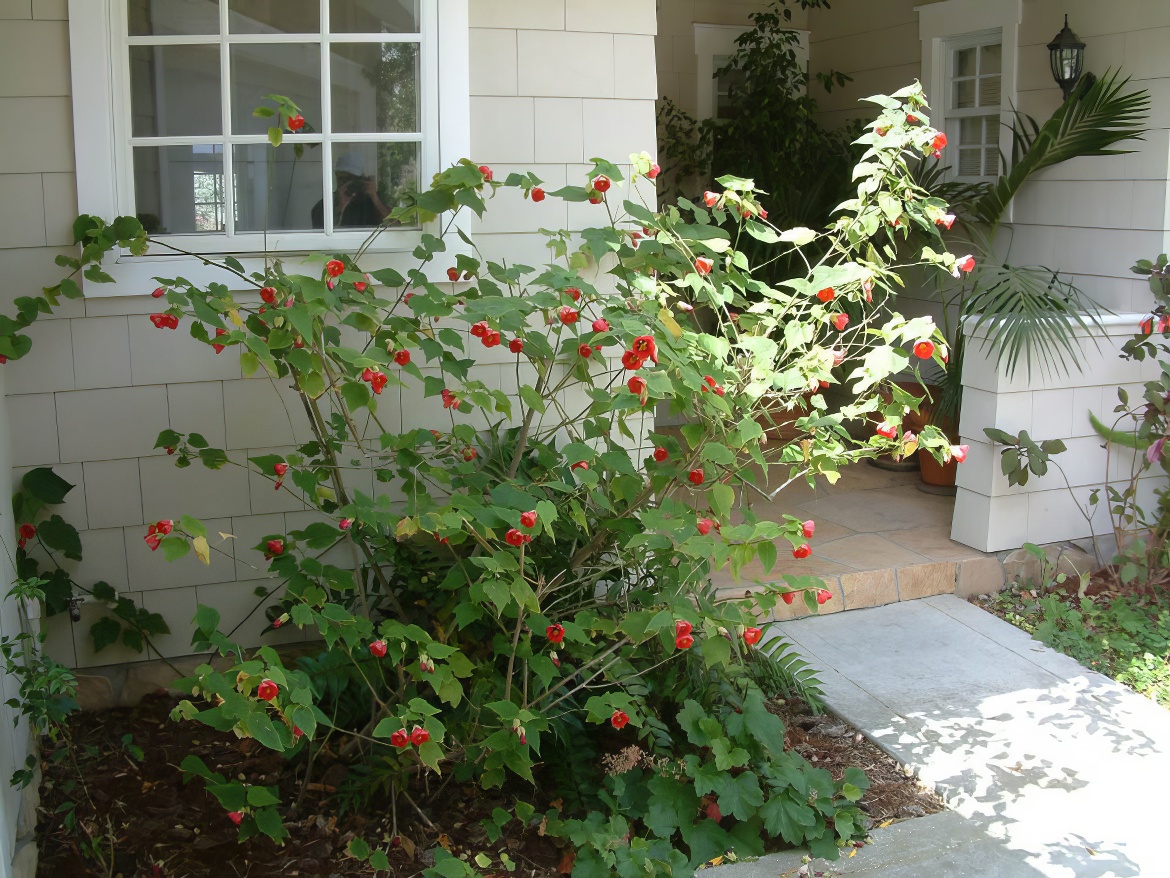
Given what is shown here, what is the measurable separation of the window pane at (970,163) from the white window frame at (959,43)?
0.03 metres

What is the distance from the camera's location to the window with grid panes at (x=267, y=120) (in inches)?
142

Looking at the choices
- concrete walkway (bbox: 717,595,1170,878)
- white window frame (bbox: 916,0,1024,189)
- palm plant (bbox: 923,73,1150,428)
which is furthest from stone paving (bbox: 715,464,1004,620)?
white window frame (bbox: 916,0,1024,189)

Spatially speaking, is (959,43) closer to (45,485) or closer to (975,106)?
(975,106)

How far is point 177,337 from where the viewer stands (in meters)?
3.73

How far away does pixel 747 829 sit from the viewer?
9.88 feet

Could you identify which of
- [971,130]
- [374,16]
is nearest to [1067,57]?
[971,130]

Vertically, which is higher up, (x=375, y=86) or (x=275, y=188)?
(x=375, y=86)

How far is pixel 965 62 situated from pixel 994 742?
168 inches

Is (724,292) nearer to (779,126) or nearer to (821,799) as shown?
(821,799)

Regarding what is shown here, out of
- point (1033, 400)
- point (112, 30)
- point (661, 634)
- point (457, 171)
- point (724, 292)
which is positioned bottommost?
point (661, 634)

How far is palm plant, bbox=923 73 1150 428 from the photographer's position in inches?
181

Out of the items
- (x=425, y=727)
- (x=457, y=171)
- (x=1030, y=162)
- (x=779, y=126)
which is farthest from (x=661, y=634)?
(x=779, y=126)

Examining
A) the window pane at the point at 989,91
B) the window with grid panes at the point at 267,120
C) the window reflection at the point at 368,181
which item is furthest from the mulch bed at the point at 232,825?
the window pane at the point at 989,91

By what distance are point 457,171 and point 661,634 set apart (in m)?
1.47
